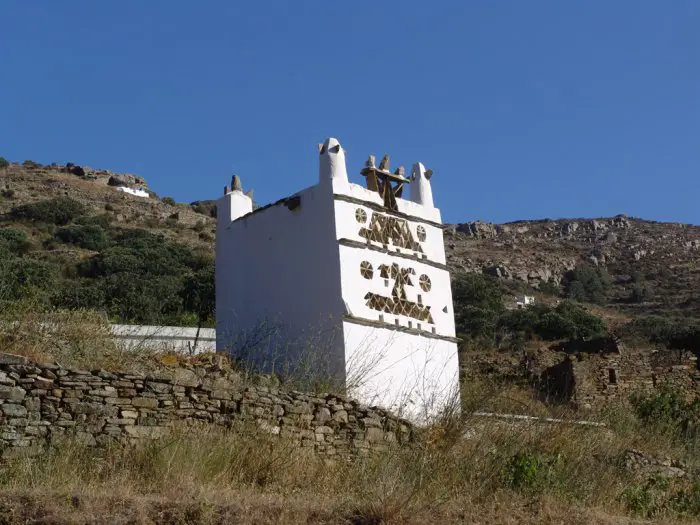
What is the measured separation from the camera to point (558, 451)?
36.2 ft

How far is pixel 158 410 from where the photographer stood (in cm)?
965

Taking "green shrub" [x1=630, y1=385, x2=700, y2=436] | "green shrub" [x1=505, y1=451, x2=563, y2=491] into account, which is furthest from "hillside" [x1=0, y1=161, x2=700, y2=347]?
"green shrub" [x1=505, y1=451, x2=563, y2=491]

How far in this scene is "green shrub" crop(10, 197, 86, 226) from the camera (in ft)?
171

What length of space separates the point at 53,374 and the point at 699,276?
47.8m

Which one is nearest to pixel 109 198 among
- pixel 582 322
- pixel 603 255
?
pixel 603 255

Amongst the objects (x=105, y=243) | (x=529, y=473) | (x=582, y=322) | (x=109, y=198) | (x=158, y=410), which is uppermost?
(x=109, y=198)

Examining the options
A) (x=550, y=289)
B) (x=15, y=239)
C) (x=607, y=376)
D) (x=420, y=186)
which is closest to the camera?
→ (x=420, y=186)

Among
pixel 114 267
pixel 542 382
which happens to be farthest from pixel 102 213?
pixel 542 382

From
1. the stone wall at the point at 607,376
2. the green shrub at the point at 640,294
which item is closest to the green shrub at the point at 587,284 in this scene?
the green shrub at the point at 640,294

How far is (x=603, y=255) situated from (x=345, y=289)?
4783 centimetres

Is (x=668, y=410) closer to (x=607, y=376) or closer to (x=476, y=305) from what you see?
(x=607, y=376)

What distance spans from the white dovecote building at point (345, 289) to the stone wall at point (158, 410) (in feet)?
4.67

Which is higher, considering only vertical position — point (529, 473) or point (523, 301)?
point (523, 301)

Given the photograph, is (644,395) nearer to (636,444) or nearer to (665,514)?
(636,444)
